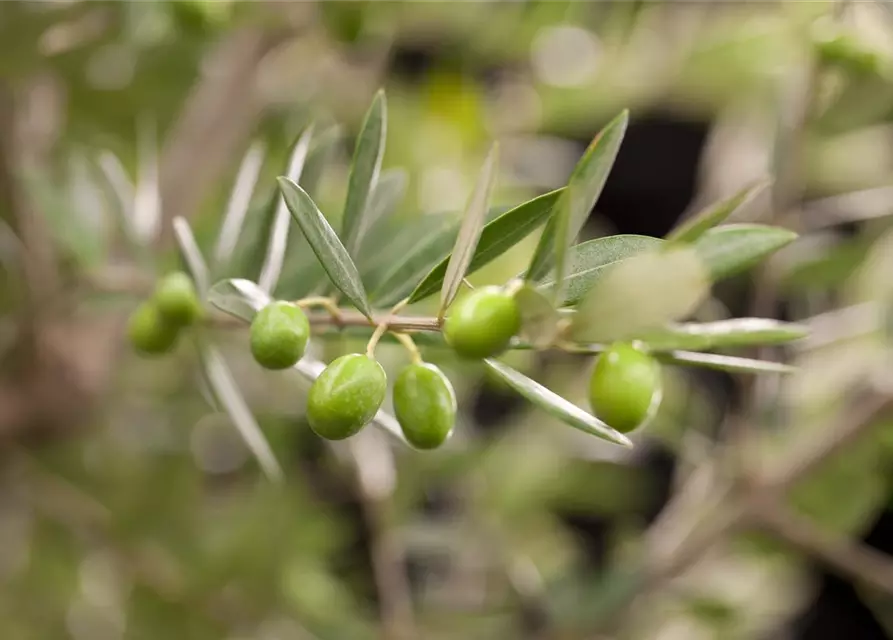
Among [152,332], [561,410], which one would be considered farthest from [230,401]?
[561,410]

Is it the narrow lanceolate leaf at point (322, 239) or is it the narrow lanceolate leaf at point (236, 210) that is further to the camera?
the narrow lanceolate leaf at point (236, 210)

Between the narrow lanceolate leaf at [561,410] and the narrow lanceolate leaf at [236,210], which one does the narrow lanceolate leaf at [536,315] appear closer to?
the narrow lanceolate leaf at [561,410]

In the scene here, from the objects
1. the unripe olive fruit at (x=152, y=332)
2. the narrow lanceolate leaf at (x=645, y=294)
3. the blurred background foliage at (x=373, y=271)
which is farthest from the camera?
the blurred background foliage at (x=373, y=271)

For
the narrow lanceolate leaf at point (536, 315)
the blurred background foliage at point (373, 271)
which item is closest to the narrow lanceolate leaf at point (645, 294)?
the narrow lanceolate leaf at point (536, 315)

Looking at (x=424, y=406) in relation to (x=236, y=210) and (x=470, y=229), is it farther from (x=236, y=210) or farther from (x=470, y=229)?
(x=236, y=210)

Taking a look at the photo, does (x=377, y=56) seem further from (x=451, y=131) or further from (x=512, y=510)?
(x=512, y=510)

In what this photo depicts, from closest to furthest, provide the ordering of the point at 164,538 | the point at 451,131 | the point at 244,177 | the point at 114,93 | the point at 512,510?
1. the point at 244,177
2. the point at 114,93
3. the point at 164,538
4. the point at 512,510
5. the point at 451,131

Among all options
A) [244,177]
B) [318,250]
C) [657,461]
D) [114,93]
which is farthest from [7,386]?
[657,461]
